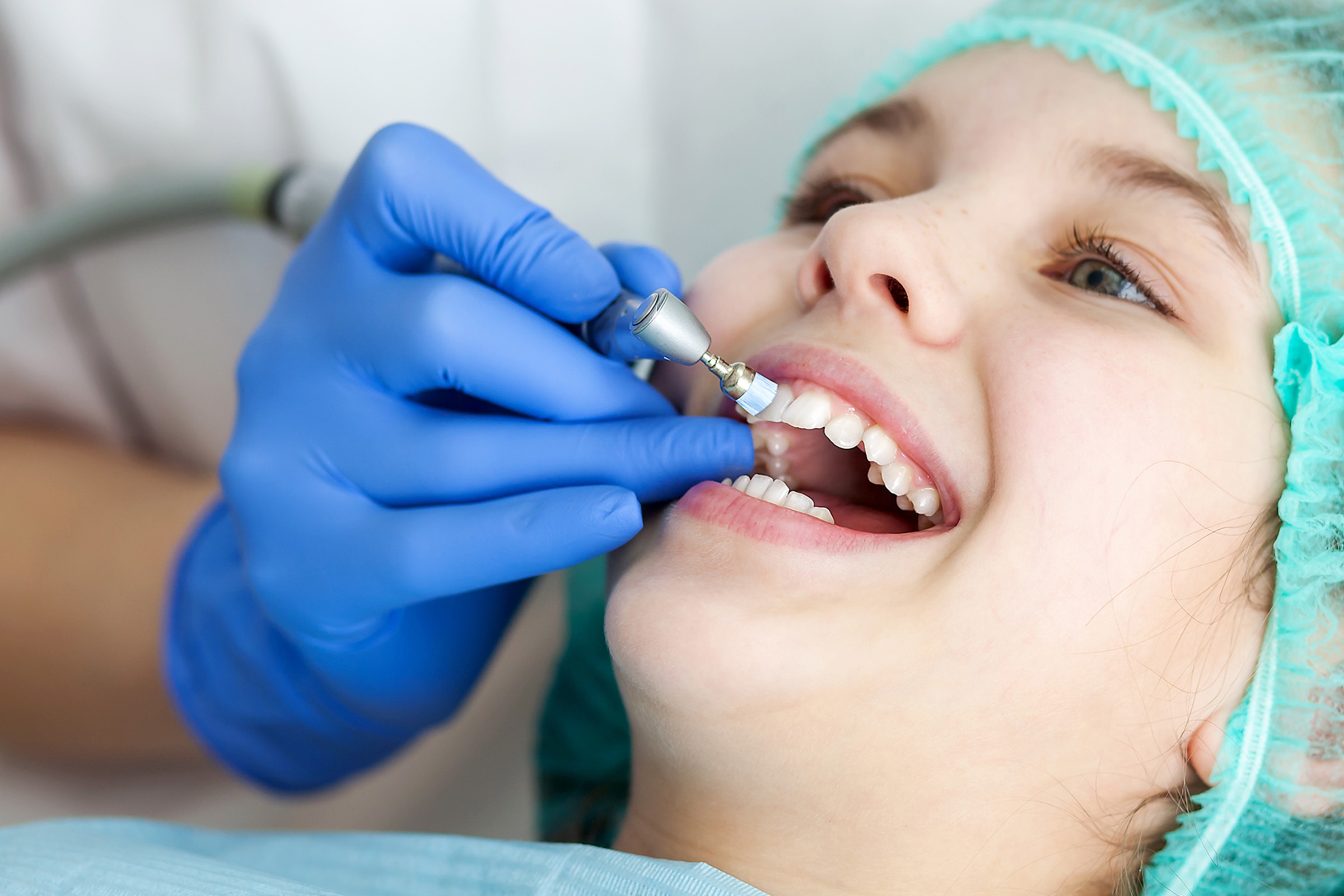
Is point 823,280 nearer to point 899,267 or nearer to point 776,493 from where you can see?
point 899,267

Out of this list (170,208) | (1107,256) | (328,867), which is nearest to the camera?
(1107,256)

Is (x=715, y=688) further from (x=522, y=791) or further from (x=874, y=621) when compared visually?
(x=522, y=791)

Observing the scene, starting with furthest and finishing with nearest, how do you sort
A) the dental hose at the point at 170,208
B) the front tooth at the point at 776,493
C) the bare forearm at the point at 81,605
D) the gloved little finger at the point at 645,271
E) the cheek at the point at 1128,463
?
the bare forearm at the point at 81,605, the dental hose at the point at 170,208, the gloved little finger at the point at 645,271, the front tooth at the point at 776,493, the cheek at the point at 1128,463

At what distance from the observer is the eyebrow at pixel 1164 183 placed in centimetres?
86

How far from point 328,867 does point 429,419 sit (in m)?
0.47

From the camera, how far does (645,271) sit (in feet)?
3.37

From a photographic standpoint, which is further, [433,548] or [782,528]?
[433,548]

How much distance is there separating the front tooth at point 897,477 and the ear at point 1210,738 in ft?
1.15

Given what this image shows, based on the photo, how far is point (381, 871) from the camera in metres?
0.96

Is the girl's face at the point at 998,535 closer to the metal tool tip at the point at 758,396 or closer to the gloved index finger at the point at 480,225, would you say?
the metal tool tip at the point at 758,396

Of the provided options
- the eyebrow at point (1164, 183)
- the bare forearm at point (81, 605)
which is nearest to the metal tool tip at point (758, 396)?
the eyebrow at point (1164, 183)

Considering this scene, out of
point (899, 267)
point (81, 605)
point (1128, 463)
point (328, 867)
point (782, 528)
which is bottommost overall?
point (328, 867)

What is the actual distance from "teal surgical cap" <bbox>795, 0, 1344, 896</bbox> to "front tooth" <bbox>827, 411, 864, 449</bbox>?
0.37m

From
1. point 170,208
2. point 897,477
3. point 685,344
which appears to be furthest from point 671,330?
point 170,208
